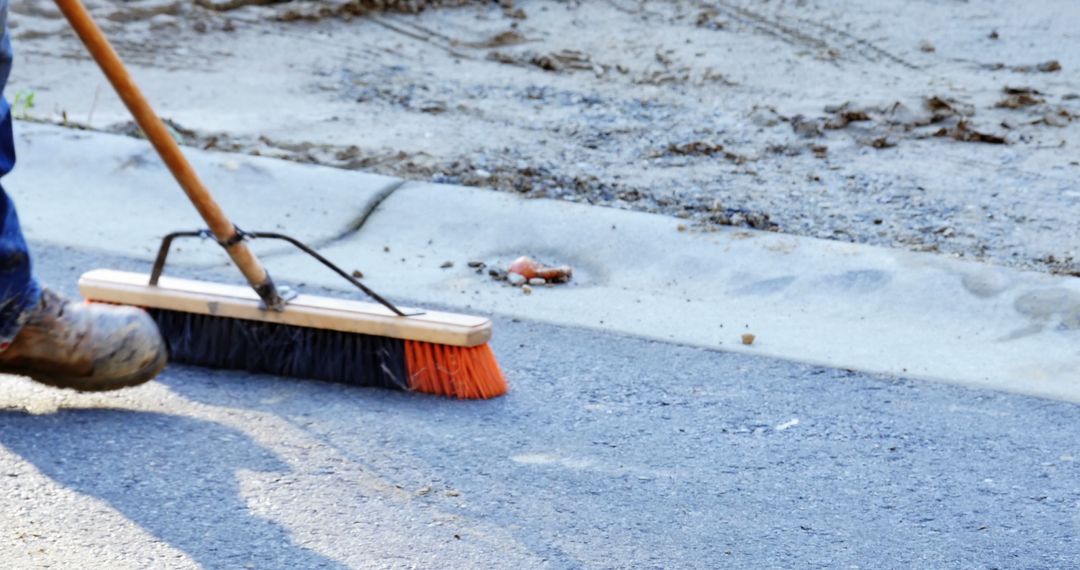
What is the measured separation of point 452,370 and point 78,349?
2.37ft

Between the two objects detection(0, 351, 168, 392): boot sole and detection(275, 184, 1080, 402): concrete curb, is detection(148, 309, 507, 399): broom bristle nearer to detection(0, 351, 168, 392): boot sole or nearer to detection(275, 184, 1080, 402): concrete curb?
detection(0, 351, 168, 392): boot sole

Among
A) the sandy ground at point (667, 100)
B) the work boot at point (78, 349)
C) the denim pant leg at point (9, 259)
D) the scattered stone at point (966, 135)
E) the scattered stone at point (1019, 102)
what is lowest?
the sandy ground at point (667, 100)

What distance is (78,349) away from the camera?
2.50 m

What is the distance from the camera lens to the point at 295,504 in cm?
221

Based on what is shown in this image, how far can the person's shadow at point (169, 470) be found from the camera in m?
2.06

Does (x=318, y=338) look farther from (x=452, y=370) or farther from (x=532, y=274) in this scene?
(x=532, y=274)

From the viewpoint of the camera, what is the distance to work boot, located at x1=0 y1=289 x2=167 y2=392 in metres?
2.49

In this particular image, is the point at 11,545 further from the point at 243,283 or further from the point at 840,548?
the point at 243,283

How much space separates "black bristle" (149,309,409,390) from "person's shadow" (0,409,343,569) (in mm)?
294

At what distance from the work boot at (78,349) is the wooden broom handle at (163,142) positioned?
259 millimetres

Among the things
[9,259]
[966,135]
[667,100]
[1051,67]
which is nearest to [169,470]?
[9,259]

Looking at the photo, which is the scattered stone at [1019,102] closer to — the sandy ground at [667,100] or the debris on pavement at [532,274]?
the sandy ground at [667,100]

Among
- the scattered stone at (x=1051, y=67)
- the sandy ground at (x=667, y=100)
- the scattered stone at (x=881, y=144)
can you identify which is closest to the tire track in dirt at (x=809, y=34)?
the sandy ground at (x=667, y=100)

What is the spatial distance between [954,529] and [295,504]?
1075mm
